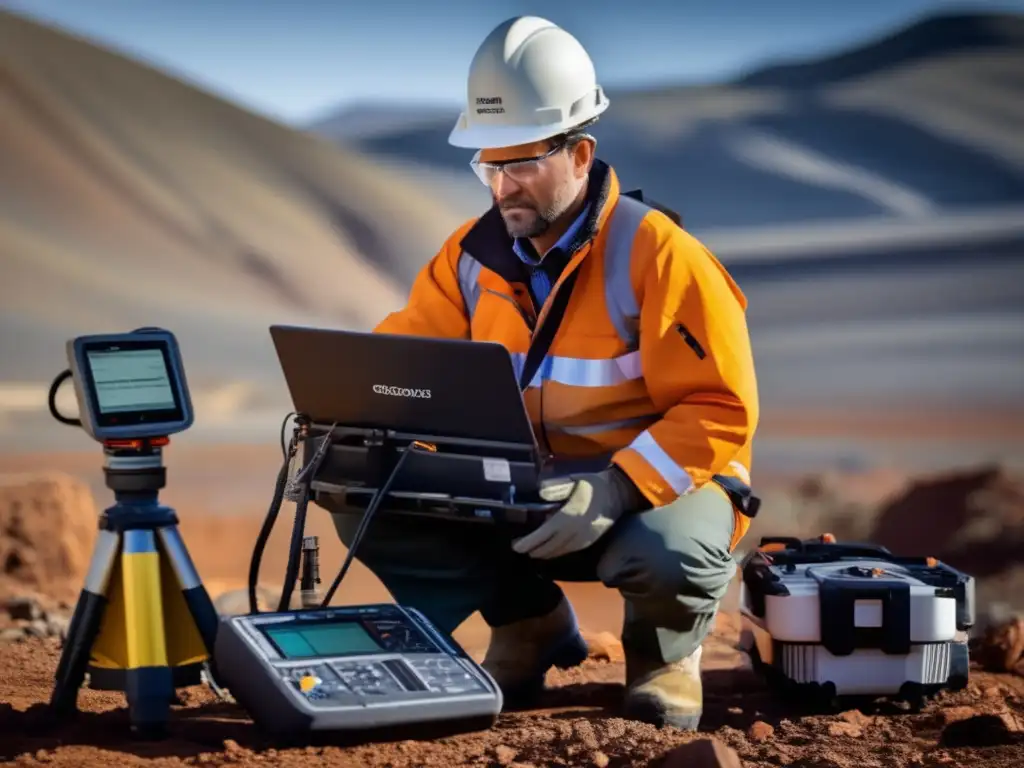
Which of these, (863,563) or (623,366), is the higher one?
(623,366)

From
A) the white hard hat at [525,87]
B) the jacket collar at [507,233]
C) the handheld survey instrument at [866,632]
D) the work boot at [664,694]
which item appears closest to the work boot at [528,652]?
the work boot at [664,694]

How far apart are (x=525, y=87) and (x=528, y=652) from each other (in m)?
1.40

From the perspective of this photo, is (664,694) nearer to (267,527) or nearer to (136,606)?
(267,527)

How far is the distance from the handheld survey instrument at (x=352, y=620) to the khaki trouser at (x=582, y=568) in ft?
0.47

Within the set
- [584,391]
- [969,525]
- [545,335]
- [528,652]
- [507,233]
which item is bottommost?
[969,525]

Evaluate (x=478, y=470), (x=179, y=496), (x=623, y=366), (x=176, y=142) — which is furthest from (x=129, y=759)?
(x=176, y=142)

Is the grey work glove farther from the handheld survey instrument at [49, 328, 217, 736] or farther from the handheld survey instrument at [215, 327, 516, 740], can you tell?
the handheld survey instrument at [49, 328, 217, 736]

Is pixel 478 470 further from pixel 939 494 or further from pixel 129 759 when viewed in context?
pixel 939 494

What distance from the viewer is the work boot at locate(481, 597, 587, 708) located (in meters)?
3.77

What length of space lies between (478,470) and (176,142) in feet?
29.1

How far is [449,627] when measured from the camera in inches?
Result: 142

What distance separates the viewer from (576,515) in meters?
3.18

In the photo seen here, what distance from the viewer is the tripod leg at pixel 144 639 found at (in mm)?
2992

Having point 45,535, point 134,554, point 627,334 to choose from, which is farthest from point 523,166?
point 45,535
